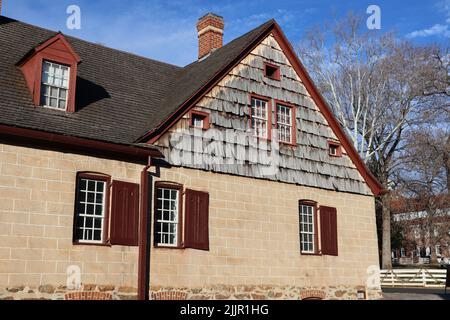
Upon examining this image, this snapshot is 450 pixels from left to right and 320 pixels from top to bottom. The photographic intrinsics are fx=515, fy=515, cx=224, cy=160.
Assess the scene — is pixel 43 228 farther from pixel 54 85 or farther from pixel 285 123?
pixel 285 123

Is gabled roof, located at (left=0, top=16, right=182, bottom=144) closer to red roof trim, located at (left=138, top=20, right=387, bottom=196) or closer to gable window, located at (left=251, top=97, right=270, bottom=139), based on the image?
red roof trim, located at (left=138, top=20, right=387, bottom=196)

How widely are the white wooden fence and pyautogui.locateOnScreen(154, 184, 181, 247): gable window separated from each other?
20.6 meters

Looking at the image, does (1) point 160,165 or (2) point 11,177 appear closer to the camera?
(2) point 11,177

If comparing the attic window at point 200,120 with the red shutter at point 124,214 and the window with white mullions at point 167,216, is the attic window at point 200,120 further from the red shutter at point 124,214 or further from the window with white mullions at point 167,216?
the red shutter at point 124,214

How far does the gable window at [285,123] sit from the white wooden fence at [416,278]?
17.0 m

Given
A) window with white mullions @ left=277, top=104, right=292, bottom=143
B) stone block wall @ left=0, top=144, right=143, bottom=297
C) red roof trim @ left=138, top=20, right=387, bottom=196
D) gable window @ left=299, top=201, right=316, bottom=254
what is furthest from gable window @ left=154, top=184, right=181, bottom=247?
gable window @ left=299, top=201, right=316, bottom=254

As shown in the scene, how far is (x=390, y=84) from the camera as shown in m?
33.4

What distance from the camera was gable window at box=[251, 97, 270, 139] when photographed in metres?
16.2

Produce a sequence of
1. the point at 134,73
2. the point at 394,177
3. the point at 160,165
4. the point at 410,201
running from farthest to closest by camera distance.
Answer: the point at 410,201 < the point at 394,177 < the point at 134,73 < the point at 160,165

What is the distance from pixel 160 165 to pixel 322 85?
22121 millimetres
